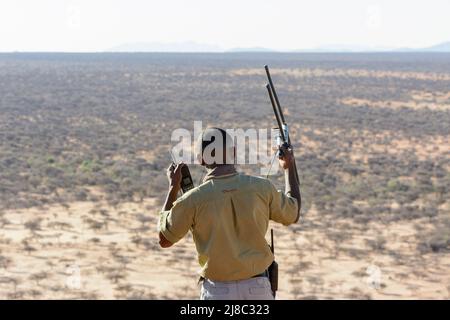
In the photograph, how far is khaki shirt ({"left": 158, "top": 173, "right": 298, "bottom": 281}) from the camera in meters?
3.24

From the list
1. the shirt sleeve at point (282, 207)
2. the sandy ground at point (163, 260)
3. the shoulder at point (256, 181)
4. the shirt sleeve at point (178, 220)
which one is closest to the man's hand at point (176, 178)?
the shirt sleeve at point (178, 220)

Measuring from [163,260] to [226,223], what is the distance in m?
8.90

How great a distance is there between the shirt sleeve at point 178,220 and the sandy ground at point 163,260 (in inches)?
270

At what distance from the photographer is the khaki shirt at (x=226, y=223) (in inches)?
128

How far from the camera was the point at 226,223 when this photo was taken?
325 centimetres

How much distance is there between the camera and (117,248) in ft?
41.5

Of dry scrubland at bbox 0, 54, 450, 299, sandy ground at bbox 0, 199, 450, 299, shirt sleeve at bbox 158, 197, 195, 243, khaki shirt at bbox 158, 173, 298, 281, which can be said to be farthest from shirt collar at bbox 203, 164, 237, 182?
dry scrubland at bbox 0, 54, 450, 299

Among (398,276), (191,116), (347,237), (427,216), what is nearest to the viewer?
(398,276)

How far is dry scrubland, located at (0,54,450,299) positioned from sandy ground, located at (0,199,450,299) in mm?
31

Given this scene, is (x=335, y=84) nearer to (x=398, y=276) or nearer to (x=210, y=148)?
(x=398, y=276)

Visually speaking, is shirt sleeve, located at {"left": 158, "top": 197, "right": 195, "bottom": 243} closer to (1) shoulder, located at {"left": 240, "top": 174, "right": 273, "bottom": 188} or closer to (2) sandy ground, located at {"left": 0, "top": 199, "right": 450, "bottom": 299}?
(1) shoulder, located at {"left": 240, "top": 174, "right": 273, "bottom": 188}

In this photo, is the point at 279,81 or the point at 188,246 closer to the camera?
the point at 188,246
